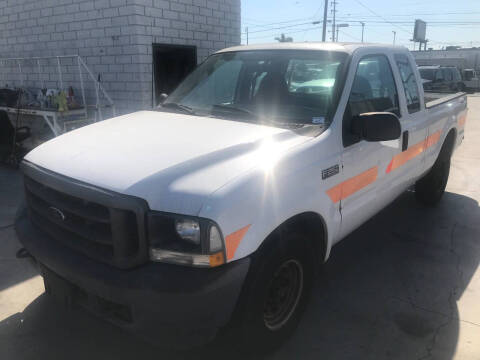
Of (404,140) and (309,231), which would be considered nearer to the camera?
(309,231)

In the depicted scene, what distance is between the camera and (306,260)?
2678 millimetres

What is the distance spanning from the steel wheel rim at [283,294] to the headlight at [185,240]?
0.55 metres

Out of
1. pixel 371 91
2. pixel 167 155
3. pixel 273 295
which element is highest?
pixel 371 91

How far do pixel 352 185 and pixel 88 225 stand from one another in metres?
1.81

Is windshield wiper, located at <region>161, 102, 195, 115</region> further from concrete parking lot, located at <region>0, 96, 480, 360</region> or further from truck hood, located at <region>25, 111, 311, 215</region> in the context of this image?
concrete parking lot, located at <region>0, 96, 480, 360</region>

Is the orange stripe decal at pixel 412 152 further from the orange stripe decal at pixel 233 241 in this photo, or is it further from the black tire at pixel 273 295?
the orange stripe decal at pixel 233 241

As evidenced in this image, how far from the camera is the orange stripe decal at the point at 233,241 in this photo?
2041 millimetres

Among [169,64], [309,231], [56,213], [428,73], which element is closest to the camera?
[56,213]

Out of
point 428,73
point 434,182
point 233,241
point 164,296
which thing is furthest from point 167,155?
point 428,73

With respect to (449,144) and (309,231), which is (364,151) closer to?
(309,231)

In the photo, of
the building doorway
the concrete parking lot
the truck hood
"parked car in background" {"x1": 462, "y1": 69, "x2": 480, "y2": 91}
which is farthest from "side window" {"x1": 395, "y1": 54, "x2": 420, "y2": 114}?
"parked car in background" {"x1": 462, "y1": 69, "x2": 480, "y2": 91}

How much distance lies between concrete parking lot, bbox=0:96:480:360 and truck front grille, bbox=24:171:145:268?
700 millimetres

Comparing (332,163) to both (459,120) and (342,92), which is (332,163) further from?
(459,120)

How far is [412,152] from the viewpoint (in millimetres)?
4039
